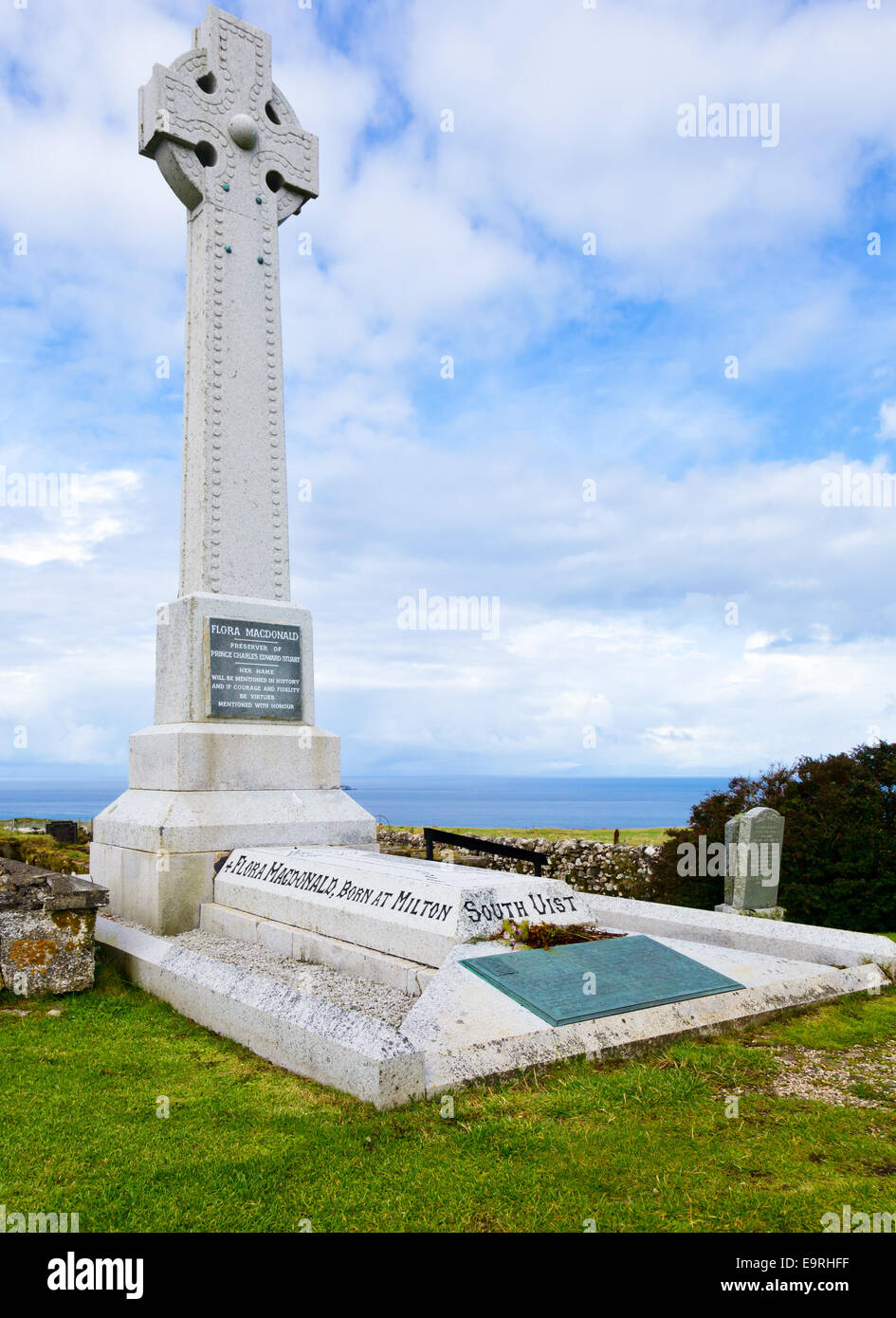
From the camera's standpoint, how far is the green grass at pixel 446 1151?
319 cm

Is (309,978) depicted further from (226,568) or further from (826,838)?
(826,838)

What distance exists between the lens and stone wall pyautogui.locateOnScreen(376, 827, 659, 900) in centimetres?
1326

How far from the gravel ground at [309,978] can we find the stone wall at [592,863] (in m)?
5.63

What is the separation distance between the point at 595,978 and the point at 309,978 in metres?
2.03

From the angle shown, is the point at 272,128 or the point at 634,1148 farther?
the point at 272,128

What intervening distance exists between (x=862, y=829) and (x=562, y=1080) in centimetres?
702

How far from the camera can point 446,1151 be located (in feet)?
12.0

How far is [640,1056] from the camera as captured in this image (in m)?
4.82

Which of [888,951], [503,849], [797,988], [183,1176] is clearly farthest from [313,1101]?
[888,951]

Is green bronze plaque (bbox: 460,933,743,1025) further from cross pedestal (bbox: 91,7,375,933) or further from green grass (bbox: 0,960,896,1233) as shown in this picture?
A: cross pedestal (bbox: 91,7,375,933)

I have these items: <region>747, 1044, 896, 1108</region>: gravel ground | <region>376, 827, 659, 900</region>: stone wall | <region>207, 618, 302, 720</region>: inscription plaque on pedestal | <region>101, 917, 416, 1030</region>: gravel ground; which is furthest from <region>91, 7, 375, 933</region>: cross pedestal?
<region>747, 1044, 896, 1108</region>: gravel ground

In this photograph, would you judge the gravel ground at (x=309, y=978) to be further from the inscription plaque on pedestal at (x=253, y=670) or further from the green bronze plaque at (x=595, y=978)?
the inscription plaque on pedestal at (x=253, y=670)

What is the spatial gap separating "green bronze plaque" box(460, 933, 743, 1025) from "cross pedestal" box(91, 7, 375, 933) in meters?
3.84
